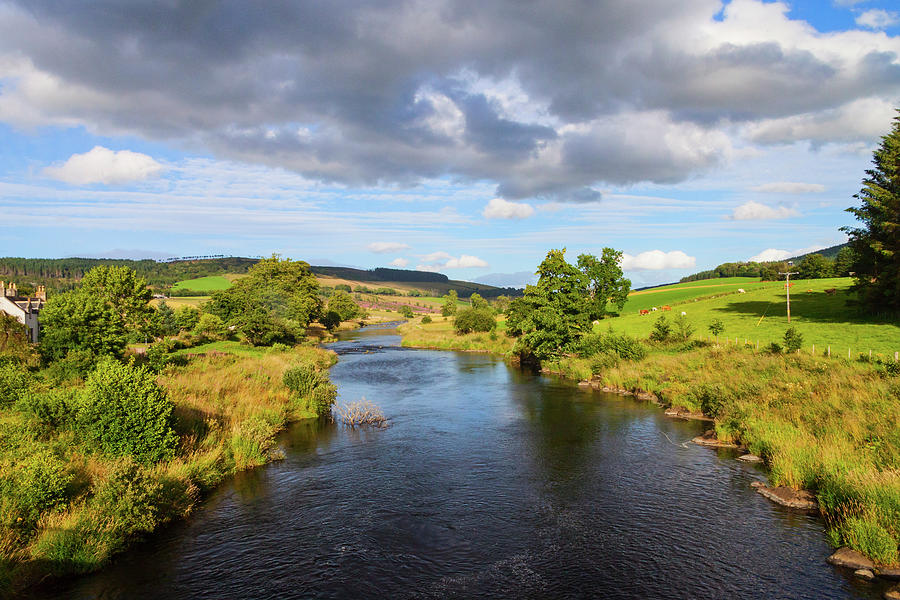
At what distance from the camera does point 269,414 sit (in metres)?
31.7

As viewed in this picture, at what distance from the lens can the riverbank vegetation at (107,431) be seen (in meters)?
14.7

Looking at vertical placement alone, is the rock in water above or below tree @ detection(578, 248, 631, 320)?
below

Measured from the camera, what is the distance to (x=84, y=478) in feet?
56.6

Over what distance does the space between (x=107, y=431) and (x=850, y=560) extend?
2637 centimetres

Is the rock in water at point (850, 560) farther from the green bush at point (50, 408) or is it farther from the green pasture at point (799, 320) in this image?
the green bush at point (50, 408)

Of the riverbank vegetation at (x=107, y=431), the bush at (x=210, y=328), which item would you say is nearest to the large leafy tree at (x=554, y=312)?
the riverbank vegetation at (x=107, y=431)

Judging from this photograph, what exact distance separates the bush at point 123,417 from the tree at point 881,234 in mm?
56753

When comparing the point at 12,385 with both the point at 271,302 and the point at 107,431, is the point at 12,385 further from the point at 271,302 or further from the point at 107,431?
the point at 271,302

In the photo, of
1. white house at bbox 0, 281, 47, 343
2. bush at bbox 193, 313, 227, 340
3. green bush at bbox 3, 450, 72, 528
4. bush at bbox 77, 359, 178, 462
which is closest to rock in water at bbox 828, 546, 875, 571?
bush at bbox 77, 359, 178, 462

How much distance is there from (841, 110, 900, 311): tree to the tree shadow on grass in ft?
6.63

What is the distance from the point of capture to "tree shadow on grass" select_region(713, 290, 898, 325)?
49656 mm

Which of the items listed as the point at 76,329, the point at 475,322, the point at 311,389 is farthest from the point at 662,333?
the point at 76,329

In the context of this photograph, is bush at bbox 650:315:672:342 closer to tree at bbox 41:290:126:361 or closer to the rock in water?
the rock in water

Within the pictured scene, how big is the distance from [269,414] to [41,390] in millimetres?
11822
